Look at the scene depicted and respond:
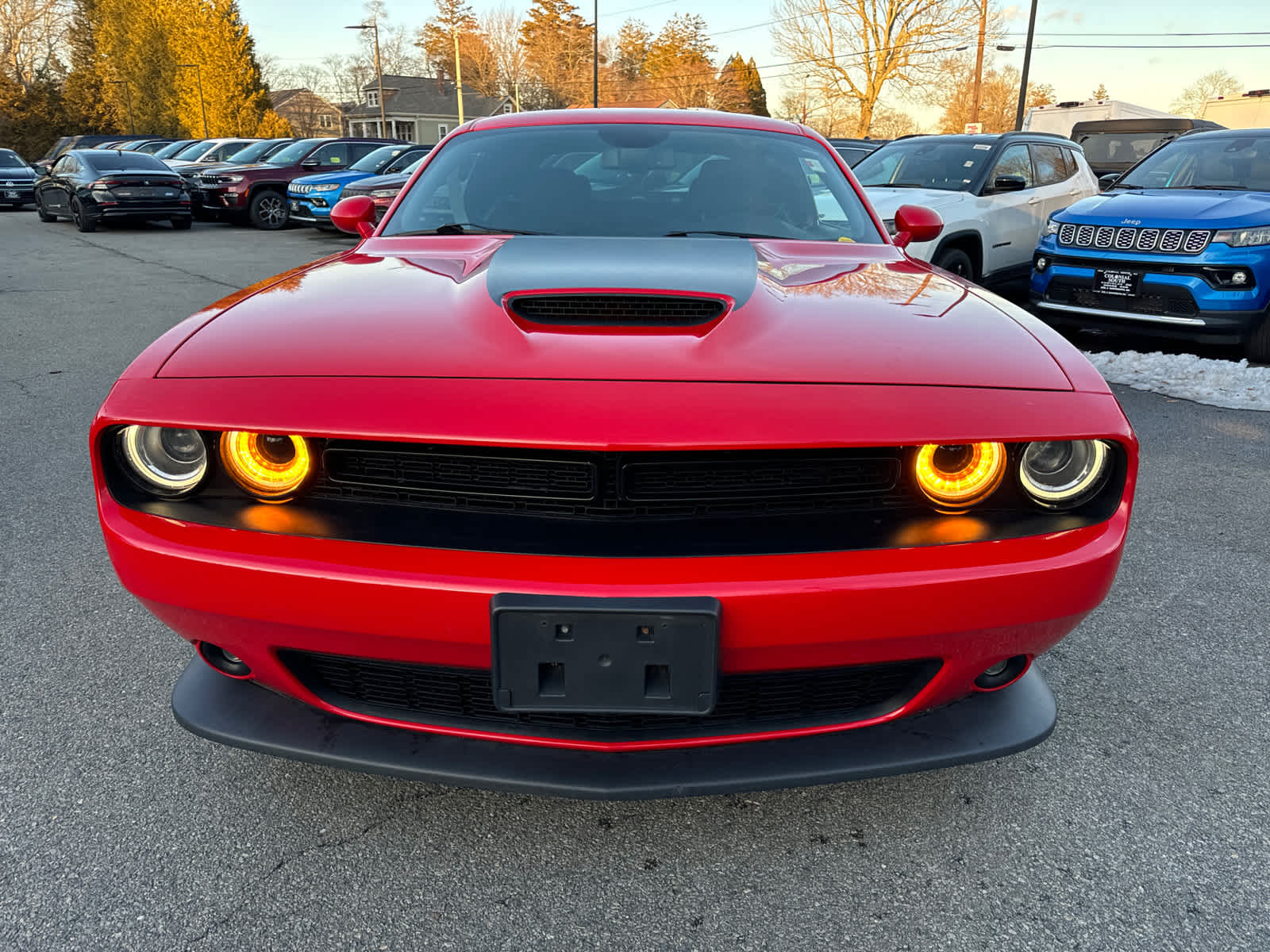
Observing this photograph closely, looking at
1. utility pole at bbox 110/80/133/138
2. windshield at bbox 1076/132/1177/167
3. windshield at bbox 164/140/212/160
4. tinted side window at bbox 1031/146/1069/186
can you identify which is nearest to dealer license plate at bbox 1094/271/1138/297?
tinted side window at bbox 1031/146/1069/186

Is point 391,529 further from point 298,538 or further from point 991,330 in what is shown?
point 991,330

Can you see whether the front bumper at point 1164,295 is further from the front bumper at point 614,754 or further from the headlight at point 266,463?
the headlight at point 266,463

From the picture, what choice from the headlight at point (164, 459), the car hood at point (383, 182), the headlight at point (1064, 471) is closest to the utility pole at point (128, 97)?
the car hood at point (383, 182)

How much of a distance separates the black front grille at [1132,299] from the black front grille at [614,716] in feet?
17.6

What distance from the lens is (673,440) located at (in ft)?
4.35

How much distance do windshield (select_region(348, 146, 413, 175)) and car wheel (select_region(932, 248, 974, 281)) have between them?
10.2 meters

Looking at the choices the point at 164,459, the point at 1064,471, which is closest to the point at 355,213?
the point at 164,459

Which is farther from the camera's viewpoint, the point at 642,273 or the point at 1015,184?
the point at 1015,184

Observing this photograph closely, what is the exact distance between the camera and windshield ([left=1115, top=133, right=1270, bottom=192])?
6.44 meters

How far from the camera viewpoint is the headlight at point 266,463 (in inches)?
61.1

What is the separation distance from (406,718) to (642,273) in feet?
3.16

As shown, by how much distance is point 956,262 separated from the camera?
22.6 feet

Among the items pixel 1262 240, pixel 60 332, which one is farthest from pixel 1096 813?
pixel 60 332

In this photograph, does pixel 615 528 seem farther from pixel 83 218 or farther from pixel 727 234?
pixel 83 218
